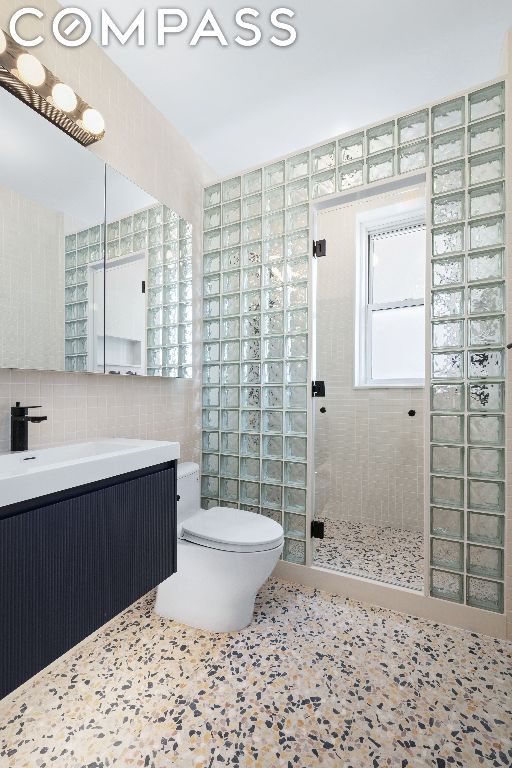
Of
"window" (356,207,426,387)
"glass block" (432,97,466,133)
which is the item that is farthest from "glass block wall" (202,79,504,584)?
"window" (356,207,426,387)

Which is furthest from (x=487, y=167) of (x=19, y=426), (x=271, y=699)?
(x=271, y=699)

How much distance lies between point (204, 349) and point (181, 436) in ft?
1.81

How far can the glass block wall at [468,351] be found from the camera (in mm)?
1644

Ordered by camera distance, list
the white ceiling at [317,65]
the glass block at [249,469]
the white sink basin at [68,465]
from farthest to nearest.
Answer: the glass block at [249,469]
the white ceiling at [317,65]
the white sink basin at [68,465]

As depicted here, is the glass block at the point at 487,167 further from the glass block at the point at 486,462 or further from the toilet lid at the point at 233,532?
the toilet lid at the point at 233,532

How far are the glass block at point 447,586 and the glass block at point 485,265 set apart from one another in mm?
1315

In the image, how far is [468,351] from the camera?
1.70 meters

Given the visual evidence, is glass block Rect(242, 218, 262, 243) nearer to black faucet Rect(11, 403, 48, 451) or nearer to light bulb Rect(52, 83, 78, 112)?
light bulb Rect(52, 83, 78, 112)

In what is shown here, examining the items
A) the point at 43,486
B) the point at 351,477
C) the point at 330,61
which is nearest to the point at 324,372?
the point at 351,477

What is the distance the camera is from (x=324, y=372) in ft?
10.1

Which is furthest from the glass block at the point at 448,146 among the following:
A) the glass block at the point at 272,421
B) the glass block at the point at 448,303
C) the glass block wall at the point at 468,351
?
the glass block at the point at 272,421

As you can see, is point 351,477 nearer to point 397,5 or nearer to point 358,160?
point 358,160

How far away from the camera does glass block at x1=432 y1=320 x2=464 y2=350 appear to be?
67.7 inches

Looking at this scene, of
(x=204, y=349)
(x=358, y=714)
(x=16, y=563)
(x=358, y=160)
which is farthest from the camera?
(x=204, y=349)
